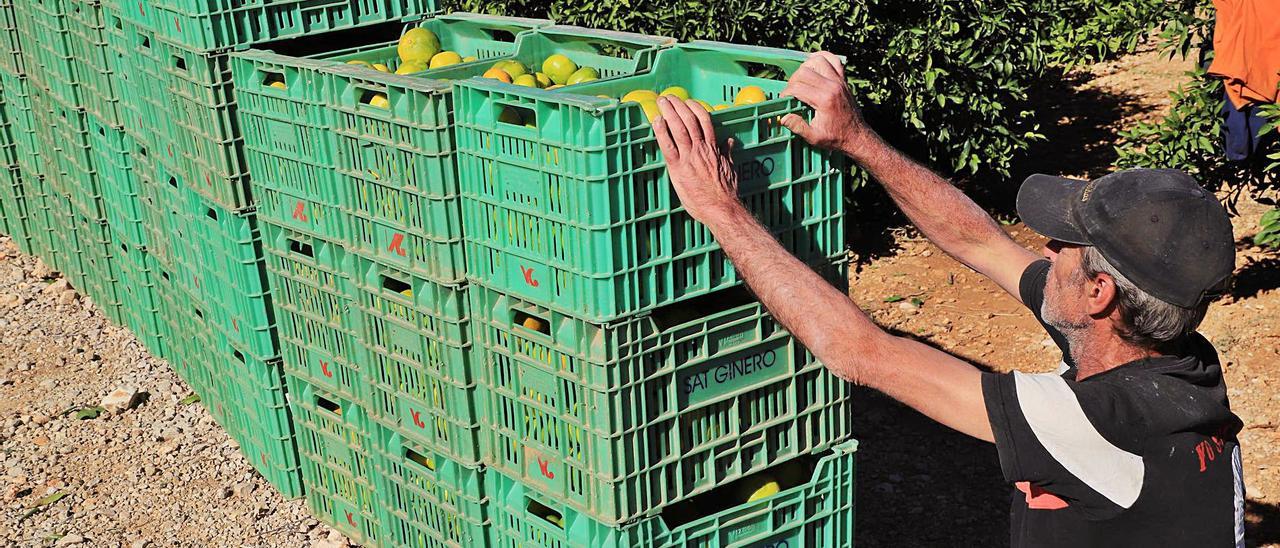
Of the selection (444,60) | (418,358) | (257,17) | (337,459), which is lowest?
(337,459)

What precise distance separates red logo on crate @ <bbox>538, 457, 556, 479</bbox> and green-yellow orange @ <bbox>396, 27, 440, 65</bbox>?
1708 mm

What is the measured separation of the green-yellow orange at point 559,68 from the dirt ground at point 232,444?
222 cm

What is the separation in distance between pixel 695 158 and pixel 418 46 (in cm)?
189

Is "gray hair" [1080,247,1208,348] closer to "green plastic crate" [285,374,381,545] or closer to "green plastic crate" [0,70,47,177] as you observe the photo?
"green plastic crate" [285,374,381,545]

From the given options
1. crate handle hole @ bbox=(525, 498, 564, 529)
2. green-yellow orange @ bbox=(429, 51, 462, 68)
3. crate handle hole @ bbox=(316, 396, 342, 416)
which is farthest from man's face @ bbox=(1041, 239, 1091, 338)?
crate handle hole @ bbox=(316, 396, 342, 416)

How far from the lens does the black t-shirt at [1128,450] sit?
2.70m

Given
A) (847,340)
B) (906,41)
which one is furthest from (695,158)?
(906,41)

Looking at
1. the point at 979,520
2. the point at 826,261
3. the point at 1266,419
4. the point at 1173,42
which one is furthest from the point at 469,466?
the point at 1173,42

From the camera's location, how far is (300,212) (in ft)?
14.9

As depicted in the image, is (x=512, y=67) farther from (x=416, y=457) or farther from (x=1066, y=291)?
(x=1066, y=291)

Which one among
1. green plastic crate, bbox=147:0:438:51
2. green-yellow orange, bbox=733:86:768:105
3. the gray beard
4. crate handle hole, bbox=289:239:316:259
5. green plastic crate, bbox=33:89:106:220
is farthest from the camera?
green plastic crate, bbox=33:89:106:220

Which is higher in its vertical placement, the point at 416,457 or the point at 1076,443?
the point at 1076,443

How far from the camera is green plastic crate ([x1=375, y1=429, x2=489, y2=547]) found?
4184mm

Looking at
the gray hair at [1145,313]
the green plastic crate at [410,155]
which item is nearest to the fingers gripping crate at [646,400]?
the green plastic crate at [410,155]
